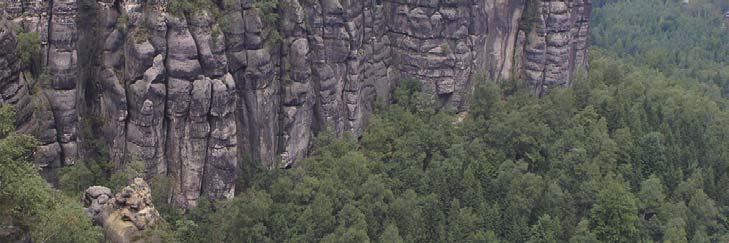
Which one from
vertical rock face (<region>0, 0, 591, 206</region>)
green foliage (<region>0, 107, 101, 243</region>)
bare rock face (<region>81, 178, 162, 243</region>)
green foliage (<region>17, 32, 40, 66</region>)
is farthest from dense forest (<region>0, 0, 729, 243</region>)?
green foliage (<region>17, 32, 40, 66</region>)

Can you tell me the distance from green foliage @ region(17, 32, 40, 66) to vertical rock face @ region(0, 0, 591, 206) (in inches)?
24.1

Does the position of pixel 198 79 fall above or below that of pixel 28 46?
below

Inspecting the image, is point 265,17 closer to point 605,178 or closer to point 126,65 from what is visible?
point 126,65

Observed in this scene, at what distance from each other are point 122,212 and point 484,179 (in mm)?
27809

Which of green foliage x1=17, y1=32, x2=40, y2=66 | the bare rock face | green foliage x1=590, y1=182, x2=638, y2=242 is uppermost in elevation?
green foliage x1=17, y1=32, x2=40, y2=66

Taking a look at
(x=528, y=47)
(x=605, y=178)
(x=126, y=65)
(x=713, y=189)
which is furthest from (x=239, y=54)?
(x=713, y=189)

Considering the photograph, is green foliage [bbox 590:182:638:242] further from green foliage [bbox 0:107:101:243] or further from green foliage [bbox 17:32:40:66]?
green foliage [bbox 17:32:40:66]

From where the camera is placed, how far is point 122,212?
47562mm

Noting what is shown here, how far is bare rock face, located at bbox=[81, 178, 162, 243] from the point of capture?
46.7m

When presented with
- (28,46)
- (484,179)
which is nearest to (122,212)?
(28,46)

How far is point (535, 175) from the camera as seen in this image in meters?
66.2

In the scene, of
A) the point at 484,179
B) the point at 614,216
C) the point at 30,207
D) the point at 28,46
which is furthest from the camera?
the point at 484,179

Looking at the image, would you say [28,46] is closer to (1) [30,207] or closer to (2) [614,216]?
(1) [30,207]

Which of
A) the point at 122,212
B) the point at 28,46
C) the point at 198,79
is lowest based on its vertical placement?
the point at 122,212
